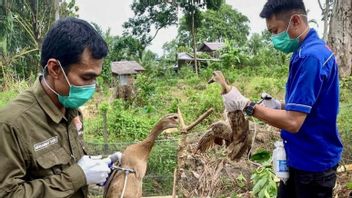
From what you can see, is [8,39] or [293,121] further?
[8,39]

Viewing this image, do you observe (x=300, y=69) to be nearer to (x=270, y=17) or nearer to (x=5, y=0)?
(x=270, y=17)

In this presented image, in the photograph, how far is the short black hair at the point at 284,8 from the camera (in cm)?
267

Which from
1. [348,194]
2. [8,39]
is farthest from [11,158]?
[8,39]

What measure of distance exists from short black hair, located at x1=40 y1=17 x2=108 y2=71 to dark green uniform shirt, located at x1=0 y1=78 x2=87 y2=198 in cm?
17

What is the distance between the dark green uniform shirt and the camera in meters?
1.57

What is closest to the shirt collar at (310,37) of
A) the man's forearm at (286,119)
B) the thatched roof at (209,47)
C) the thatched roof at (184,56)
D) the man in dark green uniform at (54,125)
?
the man's forearm at (286,119)

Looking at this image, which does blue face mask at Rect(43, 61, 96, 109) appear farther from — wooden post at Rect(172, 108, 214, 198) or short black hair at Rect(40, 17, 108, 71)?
wooden post at Rect(172, 108, 214, 198)

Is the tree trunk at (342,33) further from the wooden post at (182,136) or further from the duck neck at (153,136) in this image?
the duck neck at (153,136)

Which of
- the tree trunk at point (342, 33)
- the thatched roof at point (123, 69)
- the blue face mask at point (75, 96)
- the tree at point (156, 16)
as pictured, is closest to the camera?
the blue face mask at point (75, 96)

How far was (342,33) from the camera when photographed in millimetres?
10906

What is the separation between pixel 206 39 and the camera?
109 ft

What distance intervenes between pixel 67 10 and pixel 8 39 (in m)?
3.35

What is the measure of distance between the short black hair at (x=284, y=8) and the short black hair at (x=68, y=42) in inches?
54.0

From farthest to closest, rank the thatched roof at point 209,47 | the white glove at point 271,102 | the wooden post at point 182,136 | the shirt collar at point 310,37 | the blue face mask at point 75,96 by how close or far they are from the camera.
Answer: the thatched roof at point 209,47 → the white glove at point 271,102 → the shirt collar at point 310,37 → the wooden post at point 182,136 → the blue face mask at point 75,96
